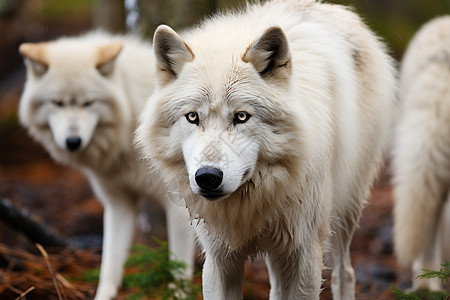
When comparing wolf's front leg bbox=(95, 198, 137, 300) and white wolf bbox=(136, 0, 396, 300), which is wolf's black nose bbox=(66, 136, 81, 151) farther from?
white wolf bbox=(136, 0, 396, 300)

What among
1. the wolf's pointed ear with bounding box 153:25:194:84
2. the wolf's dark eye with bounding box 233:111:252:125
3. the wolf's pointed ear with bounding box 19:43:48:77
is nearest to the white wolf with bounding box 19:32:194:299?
the wolf's pointed ear with bounding box 19:43:48:77

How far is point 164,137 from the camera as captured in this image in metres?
2.80

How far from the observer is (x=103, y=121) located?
503 centimetres

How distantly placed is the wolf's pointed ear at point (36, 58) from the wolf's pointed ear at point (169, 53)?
8.09 feet

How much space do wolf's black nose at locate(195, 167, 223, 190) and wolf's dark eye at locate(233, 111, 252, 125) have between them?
1.00 ft

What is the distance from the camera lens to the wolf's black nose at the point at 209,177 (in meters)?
2.45

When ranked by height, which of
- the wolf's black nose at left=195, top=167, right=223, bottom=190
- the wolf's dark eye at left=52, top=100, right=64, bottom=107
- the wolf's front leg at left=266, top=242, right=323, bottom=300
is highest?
the wolf's black nose at left=195, top=167, right=223, bottom=190

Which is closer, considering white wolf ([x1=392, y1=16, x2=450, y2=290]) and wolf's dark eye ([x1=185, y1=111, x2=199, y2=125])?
wolf's dark eye ([x1=185, y1=111, x2=199, y2=125])

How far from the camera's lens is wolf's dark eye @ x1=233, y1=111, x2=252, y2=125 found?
2635 mm

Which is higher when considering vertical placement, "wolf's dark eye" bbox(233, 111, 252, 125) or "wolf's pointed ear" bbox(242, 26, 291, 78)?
"wolf's pointed ear" bbox(242, 26, 291, 78)

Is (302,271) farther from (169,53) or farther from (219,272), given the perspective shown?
(169,53)

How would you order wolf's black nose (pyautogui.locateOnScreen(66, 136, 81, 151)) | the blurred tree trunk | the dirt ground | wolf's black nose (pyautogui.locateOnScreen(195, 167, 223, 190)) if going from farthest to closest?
the blurred tree trunk → wolf's black nose (pyautogui.locateOnScreen(66, 136, 81, 151)) → the dirt ground → wolf's black nose (pyautogui.locateOnScreen(195, 167, 223, 190))

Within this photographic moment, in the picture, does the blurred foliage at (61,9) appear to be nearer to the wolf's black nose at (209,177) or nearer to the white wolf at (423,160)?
the white wolf at (423,160)

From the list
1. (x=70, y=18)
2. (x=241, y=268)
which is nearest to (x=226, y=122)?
(x=241, y=268)
